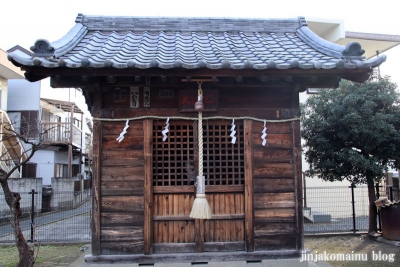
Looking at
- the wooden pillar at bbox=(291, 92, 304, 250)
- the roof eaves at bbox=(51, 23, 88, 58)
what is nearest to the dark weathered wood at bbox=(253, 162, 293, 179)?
the wooden pillar at bbox=(291, 92, 304, 250)

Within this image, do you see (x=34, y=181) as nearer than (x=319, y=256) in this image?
No

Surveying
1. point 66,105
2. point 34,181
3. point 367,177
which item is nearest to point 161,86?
point 367,177

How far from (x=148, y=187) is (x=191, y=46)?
2.95 meters

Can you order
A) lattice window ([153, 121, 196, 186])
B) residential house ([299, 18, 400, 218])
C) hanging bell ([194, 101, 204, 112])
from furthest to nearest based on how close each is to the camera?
residential house ([299, 18, 400, 218]), lattice window ([153, 121, 196, 186]), hanging bell ([194, 101, 204, 112])

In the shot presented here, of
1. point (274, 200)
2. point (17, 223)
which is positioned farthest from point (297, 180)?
point (17, 223)

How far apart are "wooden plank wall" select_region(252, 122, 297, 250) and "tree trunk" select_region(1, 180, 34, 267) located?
534 cm

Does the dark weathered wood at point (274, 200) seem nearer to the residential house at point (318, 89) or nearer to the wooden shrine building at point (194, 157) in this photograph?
the wooden shrine building at point (194, 157)

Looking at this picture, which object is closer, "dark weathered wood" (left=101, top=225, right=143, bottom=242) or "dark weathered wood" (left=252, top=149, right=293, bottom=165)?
"dark weathered wood" (left=101, top=225, right=143, bottom=242)

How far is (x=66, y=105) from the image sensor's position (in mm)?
26031

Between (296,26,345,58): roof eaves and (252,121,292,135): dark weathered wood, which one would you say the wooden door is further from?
(296,26,345,58): roof eaves

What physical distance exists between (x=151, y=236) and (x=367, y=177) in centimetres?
823

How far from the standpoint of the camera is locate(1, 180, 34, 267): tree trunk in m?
7.00

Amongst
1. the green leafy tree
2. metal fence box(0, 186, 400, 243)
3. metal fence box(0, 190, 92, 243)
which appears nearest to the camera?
the green leafy tree

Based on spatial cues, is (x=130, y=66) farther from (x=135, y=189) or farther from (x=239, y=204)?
(x=239, y=204)
